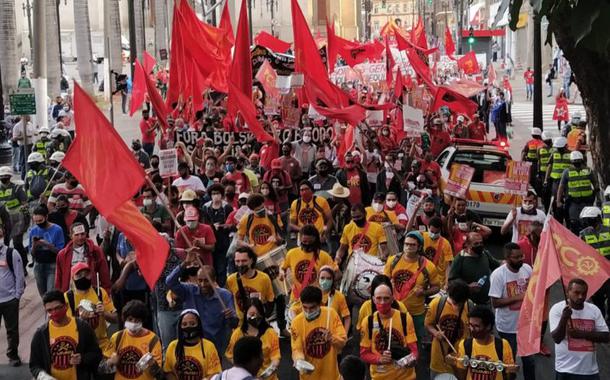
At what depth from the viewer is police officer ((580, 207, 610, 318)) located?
430 inches

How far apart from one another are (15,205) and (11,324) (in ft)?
12.2

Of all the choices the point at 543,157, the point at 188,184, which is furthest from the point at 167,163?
the point at 543,157

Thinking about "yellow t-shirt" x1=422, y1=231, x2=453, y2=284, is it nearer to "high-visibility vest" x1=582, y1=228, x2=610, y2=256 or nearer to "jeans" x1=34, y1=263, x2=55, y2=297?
"high-visibility vest" x1=582, y1=228, x2=610, y2=256

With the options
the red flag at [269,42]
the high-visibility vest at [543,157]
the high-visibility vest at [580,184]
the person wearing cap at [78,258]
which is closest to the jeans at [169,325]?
the person wearing cap at [78,258]

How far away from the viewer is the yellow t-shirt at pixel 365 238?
10.7 m

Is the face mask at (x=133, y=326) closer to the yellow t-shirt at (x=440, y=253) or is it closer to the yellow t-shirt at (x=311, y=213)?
the yellow t-shirt at (x=440, y=253)

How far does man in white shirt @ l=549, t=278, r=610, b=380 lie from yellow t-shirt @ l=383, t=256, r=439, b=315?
1570 millimetres

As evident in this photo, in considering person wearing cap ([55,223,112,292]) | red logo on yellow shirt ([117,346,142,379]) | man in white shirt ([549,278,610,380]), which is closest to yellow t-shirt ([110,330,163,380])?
red logo on yellow shirt ([117,346,142,379])

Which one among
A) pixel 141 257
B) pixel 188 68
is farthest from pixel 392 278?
pixel 188 68

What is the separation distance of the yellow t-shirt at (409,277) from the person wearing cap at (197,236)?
2409 mm

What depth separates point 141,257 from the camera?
25.2 ft

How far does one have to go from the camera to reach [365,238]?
10727 millimetres

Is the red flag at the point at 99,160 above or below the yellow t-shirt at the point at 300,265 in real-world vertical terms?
above

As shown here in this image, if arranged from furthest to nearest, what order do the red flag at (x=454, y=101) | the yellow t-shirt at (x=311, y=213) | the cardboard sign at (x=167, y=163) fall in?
1. the red flag at (x=454, y=101)
2. the cardboard sign at (x=167, y=163)
3. the yellow t-shirt at (x=311, y=213)
